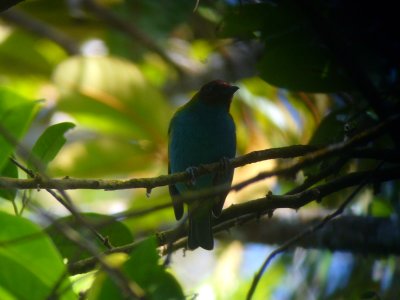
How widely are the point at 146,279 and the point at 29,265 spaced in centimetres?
38

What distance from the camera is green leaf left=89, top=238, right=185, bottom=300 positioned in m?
1.92

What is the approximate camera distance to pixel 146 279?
198cm

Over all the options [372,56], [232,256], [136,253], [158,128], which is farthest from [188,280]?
[136,253]

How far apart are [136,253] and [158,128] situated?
405cm

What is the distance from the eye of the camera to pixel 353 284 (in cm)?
357

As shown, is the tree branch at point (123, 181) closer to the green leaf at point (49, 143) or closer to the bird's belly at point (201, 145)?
the green leaf at point (49, 143)

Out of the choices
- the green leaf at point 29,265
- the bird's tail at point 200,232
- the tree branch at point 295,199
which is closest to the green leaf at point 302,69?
the tree branch at point 295,199

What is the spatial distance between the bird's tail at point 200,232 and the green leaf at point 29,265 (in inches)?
44.7

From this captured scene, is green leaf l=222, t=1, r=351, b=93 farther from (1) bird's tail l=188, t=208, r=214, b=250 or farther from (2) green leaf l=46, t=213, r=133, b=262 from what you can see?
(2) green leaf l=46, t=213, r=133, b=262

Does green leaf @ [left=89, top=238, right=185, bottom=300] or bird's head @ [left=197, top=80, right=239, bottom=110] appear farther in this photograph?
bird's head @ [left=197, top=80, right=239, bottom=110]

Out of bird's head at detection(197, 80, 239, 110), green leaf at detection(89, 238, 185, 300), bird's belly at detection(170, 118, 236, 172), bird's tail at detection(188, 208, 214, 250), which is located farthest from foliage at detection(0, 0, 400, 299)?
bird's belly at detection(170, 118, 236, 172)

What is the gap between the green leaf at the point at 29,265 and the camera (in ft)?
6.61

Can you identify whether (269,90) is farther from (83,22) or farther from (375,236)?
(375,236)

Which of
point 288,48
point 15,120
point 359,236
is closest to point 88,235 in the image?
point 15,120
